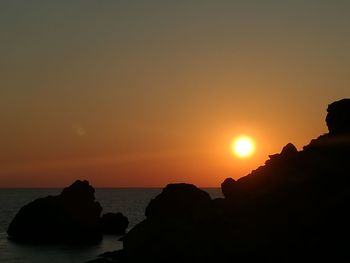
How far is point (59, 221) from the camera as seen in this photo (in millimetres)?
105250

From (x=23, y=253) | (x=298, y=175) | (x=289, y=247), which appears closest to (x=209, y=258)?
(x=289, y=247)

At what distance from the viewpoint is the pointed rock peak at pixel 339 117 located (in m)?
48.1

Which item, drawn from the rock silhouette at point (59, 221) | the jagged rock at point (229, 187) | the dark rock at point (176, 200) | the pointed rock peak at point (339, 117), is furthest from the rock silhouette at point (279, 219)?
the rock silhouette at point (59, 221)

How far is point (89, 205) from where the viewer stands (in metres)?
110

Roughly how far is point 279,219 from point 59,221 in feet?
233

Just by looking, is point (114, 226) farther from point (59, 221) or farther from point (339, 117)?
point (339, 117)

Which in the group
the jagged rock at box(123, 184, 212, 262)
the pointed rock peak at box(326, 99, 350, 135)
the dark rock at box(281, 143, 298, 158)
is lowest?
the jagged rock at box(123, 184, 212, 262)

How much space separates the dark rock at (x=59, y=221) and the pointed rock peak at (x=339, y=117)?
212 ft

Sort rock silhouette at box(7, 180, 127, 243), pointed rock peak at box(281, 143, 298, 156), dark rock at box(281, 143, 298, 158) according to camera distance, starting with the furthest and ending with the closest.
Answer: rock silhouette at box(7, 180, 127, 243)
pointed rock peak at box(281, 143, 298, 156)
dark rock at box(281, 143, 298, 158)

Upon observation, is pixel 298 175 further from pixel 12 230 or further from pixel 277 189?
pixel 12 230

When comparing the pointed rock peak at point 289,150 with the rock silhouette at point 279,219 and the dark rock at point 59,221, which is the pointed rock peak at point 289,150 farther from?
the dark rock at point 59,221

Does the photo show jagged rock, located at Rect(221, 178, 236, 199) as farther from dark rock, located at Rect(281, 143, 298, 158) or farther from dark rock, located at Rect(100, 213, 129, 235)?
dark rock, located at Rect(100, 213, 129, 235)

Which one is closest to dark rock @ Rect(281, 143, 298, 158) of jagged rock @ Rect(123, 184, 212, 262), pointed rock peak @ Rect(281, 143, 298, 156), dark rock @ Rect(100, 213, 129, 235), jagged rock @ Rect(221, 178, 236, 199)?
pointed rock peak @ Rect(281, 143, 298, 156)

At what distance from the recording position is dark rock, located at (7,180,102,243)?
104 metres
